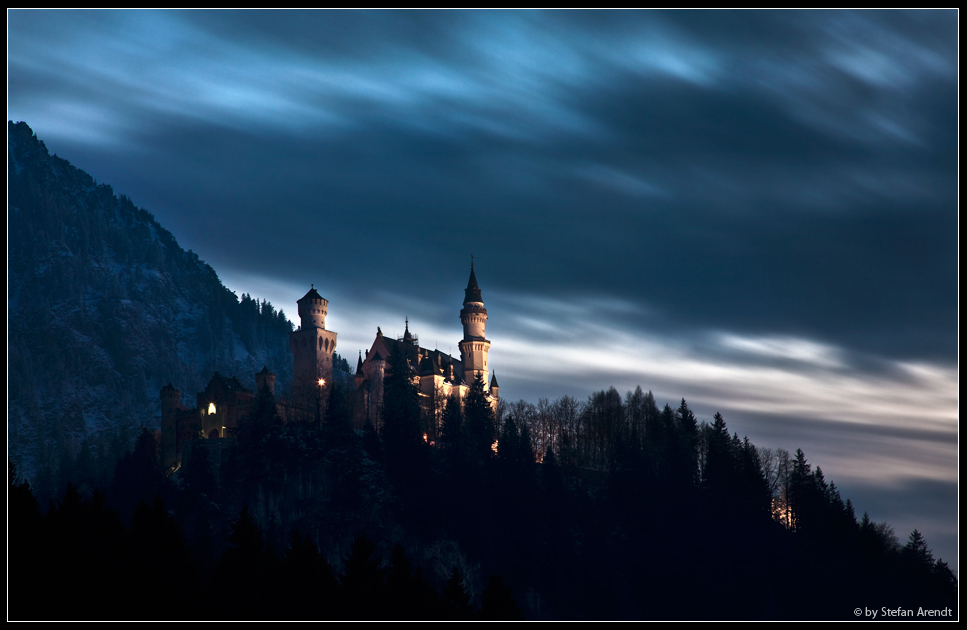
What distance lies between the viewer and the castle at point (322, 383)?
136 metres

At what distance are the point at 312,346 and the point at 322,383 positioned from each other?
764 cm

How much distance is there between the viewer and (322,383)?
15125 cm

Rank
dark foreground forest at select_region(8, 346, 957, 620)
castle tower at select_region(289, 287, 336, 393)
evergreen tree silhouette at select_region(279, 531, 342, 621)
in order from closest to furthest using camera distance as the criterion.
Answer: evergreen tree silhouette at select_region(279, 531, 342, 621) < dark foreground forest at select_region(8, 346, 957, 620) < castle tower at select_region(289, 287, 336, 393)

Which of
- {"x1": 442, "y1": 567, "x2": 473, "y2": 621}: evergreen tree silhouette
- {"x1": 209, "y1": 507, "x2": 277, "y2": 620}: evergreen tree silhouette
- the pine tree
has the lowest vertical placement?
{"x1": 442, "y1": 567, "x2": 473, "y2": 621}: evergreen tree silhouette

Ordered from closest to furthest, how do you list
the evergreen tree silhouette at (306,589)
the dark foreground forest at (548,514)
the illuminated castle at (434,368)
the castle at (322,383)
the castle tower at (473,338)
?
the evergreen tree silhouette at (306,589) → the dark foreground forest at (548,514) → the castle at (322,383) → the illuminated castle at (434,368) → the castle tower at (473,338)

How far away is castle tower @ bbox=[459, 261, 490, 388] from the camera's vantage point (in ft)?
557

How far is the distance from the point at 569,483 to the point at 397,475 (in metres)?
22.4

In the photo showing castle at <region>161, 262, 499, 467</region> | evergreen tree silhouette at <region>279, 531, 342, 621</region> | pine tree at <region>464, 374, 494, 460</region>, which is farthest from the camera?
castle at <region>161, 262, 499, 467</region>

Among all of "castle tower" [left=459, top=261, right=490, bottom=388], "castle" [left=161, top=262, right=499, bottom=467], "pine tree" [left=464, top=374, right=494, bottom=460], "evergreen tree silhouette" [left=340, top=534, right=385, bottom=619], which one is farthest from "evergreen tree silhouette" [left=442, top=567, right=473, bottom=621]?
"castle tower" [left=459, top=261, right=490, bottom=388]

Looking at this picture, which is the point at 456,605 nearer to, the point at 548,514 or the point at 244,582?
the point at 244,582

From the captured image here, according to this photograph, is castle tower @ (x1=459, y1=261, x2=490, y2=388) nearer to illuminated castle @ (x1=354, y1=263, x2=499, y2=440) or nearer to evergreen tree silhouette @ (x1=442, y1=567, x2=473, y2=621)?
illuminated castle @ (x1=354, y1=263, x2=499, y2=440)

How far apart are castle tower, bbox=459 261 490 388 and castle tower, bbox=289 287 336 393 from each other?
22.7 meters

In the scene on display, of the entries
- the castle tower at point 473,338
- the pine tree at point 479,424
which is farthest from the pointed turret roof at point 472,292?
the pine tree at point 479,424

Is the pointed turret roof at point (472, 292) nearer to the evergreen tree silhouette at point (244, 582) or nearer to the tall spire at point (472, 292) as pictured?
the tall spire at point (472, 292)
